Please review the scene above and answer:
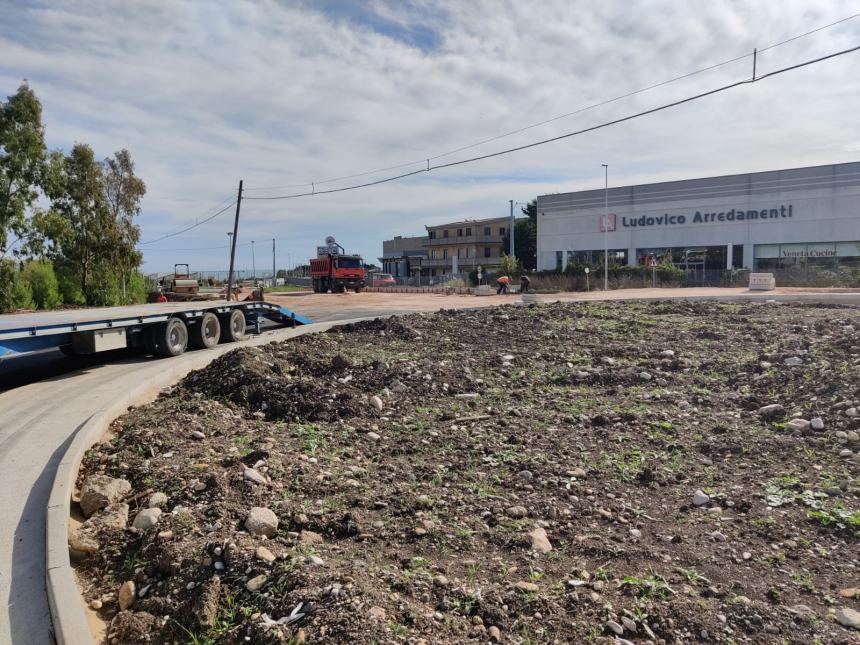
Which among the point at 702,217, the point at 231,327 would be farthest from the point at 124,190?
the point at 702,217

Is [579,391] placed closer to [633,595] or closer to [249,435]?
[249,435]

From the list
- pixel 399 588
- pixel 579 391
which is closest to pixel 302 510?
pixel 399 588

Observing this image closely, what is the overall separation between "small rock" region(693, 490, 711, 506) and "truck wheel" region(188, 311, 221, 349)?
40.7ft

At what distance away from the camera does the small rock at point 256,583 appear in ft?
11.9

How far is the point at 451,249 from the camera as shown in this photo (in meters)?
95.7

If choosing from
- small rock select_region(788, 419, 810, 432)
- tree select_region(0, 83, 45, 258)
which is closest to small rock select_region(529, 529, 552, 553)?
small rock select_region(788, 419, 810, 432)

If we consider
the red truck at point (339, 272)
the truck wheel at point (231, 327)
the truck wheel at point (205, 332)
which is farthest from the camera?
the red truck at point (339, 272)

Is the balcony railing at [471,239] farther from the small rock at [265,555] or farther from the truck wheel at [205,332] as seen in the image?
the small rock at [265,555]

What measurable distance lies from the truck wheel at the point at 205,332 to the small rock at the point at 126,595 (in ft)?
37.8

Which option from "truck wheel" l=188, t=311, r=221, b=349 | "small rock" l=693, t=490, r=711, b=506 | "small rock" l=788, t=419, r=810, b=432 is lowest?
"small rock" l=693, t=490, r=711, b=506

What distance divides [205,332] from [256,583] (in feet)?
40.2

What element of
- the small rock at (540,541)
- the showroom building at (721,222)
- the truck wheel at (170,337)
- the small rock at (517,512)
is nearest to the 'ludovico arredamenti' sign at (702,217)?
the showroom building at (721,222)

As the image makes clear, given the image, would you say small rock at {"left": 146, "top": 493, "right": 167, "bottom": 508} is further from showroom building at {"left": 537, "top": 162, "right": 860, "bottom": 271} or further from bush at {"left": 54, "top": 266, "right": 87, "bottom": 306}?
showroom building at {"left": 537, "top": 162, "right": 860, "bottom": 271}

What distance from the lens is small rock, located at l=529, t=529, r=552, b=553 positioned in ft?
14.0
